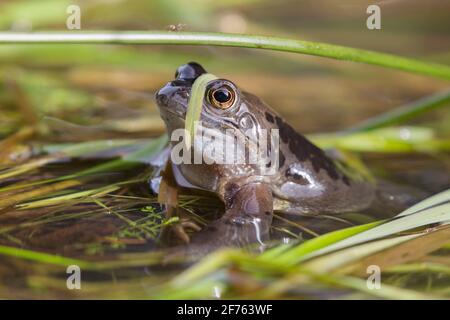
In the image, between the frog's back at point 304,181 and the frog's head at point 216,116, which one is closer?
the frog's head at point 216,116

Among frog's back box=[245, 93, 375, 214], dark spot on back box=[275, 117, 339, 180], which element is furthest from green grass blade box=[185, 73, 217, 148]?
dark spot on back box=[275, 117, 339, 180]

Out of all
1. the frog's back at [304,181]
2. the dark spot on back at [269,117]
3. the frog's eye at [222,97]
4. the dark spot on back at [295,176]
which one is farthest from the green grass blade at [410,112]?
the frog's eye at [222,97]

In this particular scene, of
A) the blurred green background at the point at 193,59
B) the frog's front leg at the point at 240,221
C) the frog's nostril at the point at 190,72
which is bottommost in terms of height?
the frog's front leg at the point at 240,221

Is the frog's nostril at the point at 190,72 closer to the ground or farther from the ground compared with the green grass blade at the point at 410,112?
closer to the ground

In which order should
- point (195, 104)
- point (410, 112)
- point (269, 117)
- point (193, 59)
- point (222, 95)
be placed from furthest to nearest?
point (193, 59)
point (410, 112)
point (269, 117)
point (222, 95)
point (195, 104)

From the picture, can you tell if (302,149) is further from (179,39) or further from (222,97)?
(179,39)

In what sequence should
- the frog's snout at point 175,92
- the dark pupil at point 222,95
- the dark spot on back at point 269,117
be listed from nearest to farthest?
the frog's snout at point 175,92 < the dark pupil at point 222,95 < the dark spot on back at point 269,117

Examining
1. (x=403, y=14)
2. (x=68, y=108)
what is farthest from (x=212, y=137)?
(x=403, y=14)

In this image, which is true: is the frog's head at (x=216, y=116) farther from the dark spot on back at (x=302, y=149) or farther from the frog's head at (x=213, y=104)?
the dark spot on back at (x=302, y=149)

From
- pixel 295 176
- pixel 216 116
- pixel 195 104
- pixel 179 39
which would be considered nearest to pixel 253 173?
pixel 295 176

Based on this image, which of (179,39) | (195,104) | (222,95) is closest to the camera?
(179,39)
